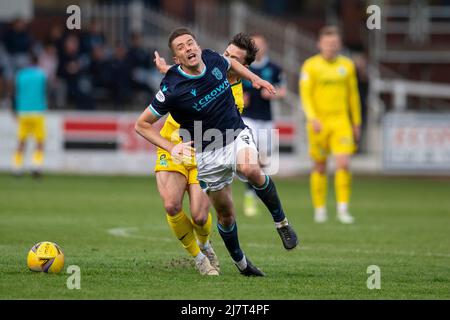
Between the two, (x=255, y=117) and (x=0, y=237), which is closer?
(x=0, y=237)

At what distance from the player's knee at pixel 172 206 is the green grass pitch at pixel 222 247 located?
55 centimetres

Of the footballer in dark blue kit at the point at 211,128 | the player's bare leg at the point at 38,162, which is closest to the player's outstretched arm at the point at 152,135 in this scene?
the footballer in dark blue kit at the point at 211,128

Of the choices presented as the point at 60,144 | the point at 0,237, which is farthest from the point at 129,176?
the point at 0,237

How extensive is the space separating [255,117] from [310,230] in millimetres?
2710

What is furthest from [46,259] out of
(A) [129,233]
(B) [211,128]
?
(A) [129,233]

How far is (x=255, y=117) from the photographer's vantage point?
633 inches

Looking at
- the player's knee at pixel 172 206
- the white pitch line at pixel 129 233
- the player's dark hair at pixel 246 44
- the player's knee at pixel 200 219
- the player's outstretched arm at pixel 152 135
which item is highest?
the player's dark hair at pixel 246 44

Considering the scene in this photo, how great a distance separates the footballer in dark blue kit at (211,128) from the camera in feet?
29.2

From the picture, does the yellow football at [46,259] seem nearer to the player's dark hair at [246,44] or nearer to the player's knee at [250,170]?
the player's knee at [250,170]

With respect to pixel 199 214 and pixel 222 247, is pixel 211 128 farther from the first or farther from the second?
pixel 222 247

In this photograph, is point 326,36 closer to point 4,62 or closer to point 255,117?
point 255,117

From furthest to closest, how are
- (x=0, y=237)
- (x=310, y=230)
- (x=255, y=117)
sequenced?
(x=255, y=117) < (x=310, y=230) < (x=0, y=237)

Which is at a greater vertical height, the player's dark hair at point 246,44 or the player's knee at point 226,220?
the player's dark hair at point 246,44

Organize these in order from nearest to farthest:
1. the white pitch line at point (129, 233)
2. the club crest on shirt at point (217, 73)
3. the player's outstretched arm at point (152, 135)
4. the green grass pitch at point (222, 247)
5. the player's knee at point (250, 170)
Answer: the green grass pitch at point (222, 247) → the player's outstretched arm at point (152, 135) → the player's knee at point (250, 170) → the club crest on shirt at point (217, 73) → the white pitch line at point (129, 233)
